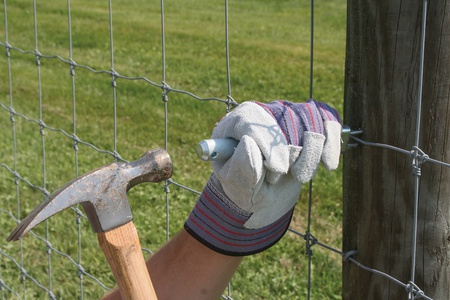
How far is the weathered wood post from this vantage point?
130 centimetres

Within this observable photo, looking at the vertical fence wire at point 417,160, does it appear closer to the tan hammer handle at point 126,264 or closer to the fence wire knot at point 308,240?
the fence wire knot at point 308,240

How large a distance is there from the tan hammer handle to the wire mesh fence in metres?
0.45

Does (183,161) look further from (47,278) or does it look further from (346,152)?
(346,152)

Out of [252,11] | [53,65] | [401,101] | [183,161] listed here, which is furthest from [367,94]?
[252,11]

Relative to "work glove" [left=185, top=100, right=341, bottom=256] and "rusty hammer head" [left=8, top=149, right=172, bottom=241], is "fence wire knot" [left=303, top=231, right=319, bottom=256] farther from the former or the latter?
"rusty hammer head" [left=8, top=149, right=172, bottom=241]

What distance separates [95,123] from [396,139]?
4.50 meters

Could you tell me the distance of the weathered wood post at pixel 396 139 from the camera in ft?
4.27

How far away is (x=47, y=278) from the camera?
11.3ft

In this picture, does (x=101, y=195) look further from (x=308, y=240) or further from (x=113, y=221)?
(x=308, y=240)

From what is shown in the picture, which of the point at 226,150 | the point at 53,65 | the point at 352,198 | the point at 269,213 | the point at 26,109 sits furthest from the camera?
the point at 53,65

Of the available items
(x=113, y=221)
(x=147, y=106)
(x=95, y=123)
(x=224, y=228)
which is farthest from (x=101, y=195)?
(x=147, y=106)

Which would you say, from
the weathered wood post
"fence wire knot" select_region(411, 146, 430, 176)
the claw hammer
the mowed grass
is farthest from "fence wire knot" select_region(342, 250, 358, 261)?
the mowed grass

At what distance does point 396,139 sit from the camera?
1.36 m

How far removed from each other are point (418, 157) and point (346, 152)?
18 centimetres
